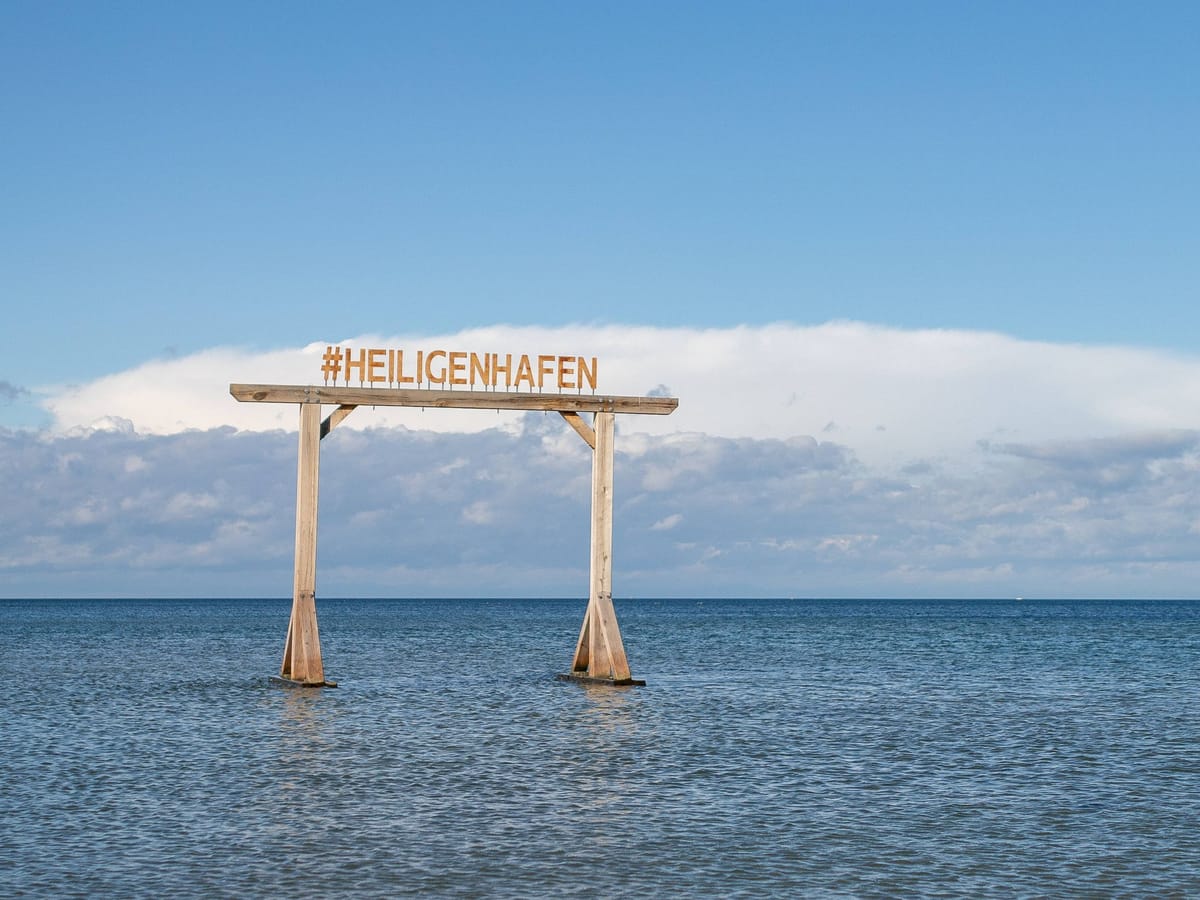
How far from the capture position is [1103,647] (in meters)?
67.1

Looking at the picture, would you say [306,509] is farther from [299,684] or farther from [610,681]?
[610,681]

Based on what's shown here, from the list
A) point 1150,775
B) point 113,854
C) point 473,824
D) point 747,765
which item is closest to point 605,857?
point 473,824

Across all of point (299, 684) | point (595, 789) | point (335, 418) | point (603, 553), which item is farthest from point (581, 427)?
point (595, 789)

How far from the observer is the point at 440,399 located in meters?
30.2

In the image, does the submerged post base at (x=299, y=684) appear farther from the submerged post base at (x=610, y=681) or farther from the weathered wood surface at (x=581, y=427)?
the weathered wood surface at (x=581, y=427)

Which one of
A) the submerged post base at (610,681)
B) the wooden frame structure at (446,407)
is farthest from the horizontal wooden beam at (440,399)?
the submerged post base at (610,681)

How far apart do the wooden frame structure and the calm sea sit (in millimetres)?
987

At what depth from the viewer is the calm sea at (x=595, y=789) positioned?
13797mm

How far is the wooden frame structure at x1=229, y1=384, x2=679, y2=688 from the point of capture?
2961 centimetres

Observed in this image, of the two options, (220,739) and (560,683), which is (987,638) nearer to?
(560,683)


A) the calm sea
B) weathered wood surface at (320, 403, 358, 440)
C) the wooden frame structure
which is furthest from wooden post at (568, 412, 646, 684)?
weathered wood surface at (320, 403, 358, 440)

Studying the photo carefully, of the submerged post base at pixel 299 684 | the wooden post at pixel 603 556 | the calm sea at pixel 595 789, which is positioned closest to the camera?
the calm sea at pixel 595 789

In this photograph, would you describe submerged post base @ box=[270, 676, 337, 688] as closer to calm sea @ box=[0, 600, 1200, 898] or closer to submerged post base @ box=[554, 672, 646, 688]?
calm sea @ box=[0, 600, 1200, 898]

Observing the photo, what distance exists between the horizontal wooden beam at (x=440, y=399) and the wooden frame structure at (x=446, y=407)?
Answer: 2 centimetres
